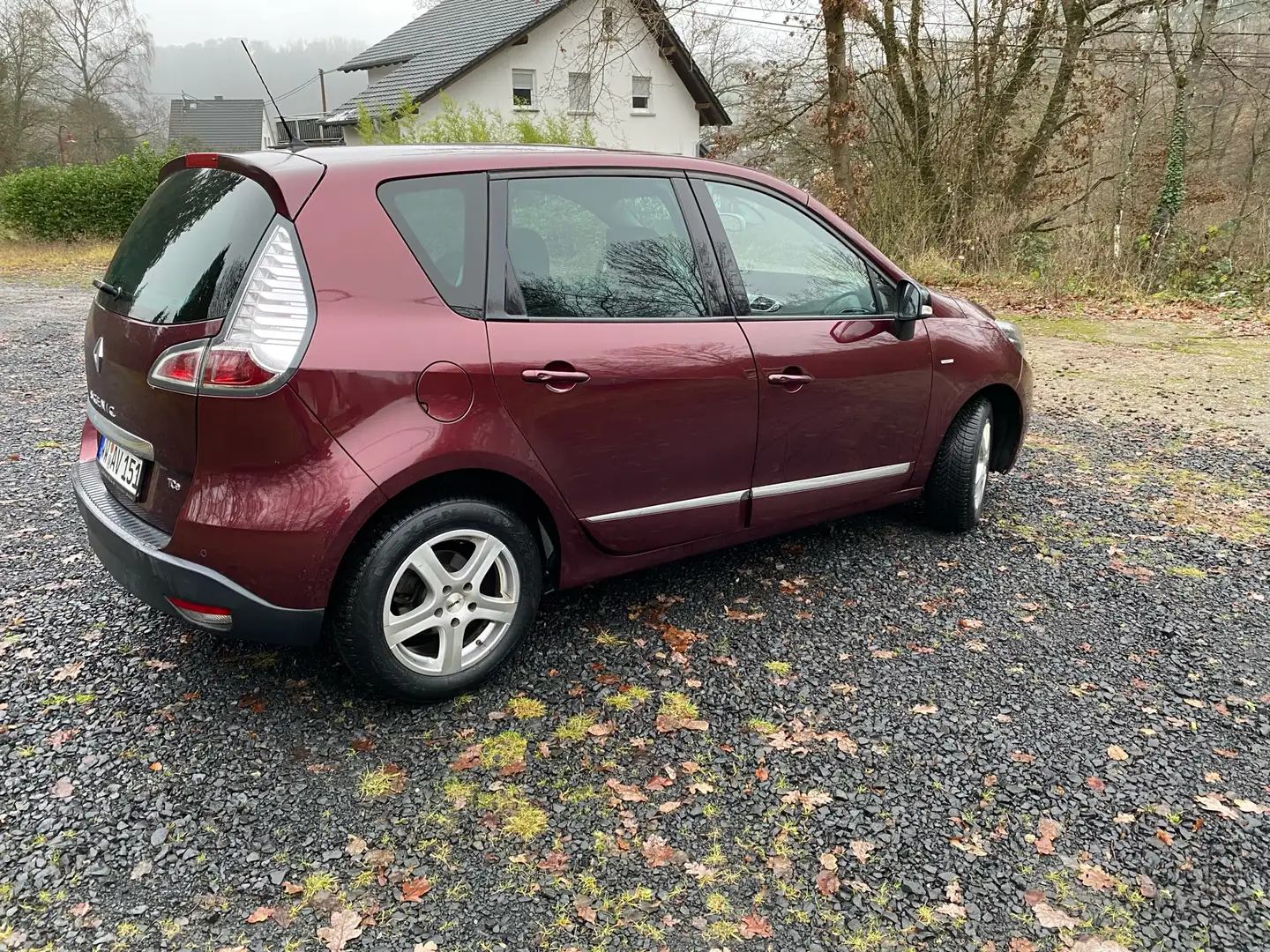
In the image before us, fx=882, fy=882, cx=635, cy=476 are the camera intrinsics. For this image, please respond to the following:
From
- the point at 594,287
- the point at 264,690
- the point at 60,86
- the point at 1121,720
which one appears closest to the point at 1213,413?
the point at 1121,720

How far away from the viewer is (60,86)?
36.0 m

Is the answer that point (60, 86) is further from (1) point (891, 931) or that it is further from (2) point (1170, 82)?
(1) point (891, 931)

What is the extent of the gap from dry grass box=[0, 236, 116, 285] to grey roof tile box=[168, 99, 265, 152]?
138 ft

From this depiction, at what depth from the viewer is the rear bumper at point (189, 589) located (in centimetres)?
250

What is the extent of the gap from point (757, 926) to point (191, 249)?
2.47 meters

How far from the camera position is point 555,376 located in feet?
9.36

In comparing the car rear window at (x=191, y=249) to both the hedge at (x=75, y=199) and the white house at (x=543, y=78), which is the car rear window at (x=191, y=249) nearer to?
the hedge at (x=75, y=199)

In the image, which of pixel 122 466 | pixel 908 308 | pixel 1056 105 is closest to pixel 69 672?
pixel 122 466

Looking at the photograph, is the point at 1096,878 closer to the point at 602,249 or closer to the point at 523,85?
the point at 602,249

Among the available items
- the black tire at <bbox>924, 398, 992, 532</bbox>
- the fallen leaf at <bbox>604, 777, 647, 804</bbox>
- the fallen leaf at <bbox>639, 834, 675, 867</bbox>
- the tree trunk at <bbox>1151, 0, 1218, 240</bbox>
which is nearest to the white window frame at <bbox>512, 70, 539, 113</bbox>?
the tree trunk at <bbox>1151, 0, 1218, 240</bbox>

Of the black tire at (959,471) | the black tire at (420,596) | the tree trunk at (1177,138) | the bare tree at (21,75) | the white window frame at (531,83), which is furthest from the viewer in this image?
the bare tree at (21,75)

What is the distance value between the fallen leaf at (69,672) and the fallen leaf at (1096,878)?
3.17 metres

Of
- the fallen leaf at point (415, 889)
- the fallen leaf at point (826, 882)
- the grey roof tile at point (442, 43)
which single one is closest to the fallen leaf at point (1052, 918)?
the fallen leaf at point (826, 882)

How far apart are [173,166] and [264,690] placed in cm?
187
